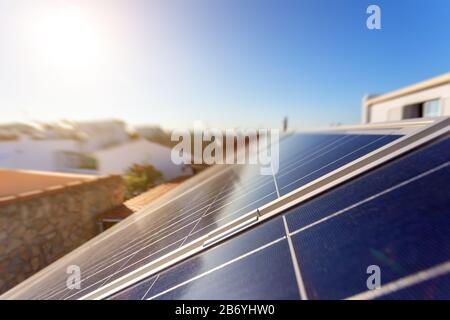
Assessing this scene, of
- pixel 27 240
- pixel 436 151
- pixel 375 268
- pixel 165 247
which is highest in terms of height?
pixel 436 151

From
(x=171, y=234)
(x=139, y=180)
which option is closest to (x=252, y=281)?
(x=171, y=234)

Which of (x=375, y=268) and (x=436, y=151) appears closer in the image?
(x=375, y=268)

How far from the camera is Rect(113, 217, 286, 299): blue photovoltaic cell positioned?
5.65ft

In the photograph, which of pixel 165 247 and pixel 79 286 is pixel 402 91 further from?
pixel 79 286

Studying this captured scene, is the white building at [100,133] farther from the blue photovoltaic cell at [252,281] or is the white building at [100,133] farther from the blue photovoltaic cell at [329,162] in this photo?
the blue photovoltaic cell at [252,281]

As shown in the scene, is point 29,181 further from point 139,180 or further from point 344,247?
point 344,247

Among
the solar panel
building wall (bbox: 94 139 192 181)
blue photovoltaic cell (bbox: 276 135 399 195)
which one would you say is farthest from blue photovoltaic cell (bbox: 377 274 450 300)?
building wall (bbox: 94 139 192 181)

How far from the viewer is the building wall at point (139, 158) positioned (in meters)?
21.0

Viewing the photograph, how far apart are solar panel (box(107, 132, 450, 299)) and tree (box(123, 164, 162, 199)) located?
1352 centimetres

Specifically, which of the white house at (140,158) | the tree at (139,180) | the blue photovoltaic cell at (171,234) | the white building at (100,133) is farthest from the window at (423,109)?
the white building at (100,133)

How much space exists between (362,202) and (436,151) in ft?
2.57

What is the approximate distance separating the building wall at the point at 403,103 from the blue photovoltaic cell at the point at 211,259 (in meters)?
6.79

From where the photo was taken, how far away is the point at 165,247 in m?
2.50
